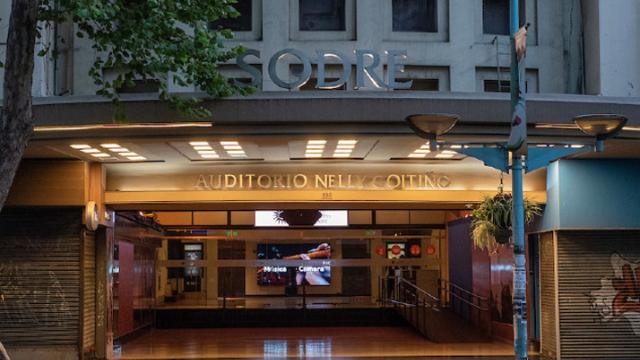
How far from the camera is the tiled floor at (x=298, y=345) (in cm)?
2030

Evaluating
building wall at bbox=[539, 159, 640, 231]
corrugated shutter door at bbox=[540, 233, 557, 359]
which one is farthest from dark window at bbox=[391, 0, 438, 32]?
corrugated shutter door at bbox=[540, 233, 557, 359]

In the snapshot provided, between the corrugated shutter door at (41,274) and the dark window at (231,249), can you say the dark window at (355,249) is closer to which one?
the dark window at (231,249)

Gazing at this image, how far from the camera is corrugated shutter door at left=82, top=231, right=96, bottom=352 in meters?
18.3

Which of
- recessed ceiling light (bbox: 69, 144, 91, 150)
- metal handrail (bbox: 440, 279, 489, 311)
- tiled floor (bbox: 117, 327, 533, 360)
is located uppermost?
recessed ceiling light (bbox: 69, 144, 91, 150)

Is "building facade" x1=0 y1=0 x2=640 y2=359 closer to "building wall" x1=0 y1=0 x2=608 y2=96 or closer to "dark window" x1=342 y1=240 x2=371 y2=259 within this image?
"building wall" x1=0 y1=0 x2=608 y2=96

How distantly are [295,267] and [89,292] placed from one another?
37.3 ft

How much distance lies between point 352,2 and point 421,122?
31.2ft

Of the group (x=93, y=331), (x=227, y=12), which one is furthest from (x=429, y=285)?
(x=227, y=12)

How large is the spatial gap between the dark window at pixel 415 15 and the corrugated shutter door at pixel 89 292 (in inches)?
318

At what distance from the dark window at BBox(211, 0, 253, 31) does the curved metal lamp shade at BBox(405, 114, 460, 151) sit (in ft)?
31.5

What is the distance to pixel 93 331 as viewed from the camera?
18.9m

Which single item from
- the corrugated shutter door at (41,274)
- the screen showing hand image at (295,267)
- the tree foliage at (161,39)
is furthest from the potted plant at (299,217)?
the tree foliage at (161,39)

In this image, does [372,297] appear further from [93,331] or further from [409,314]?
[93,331]

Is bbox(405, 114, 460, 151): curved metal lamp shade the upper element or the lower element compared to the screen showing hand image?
upper
